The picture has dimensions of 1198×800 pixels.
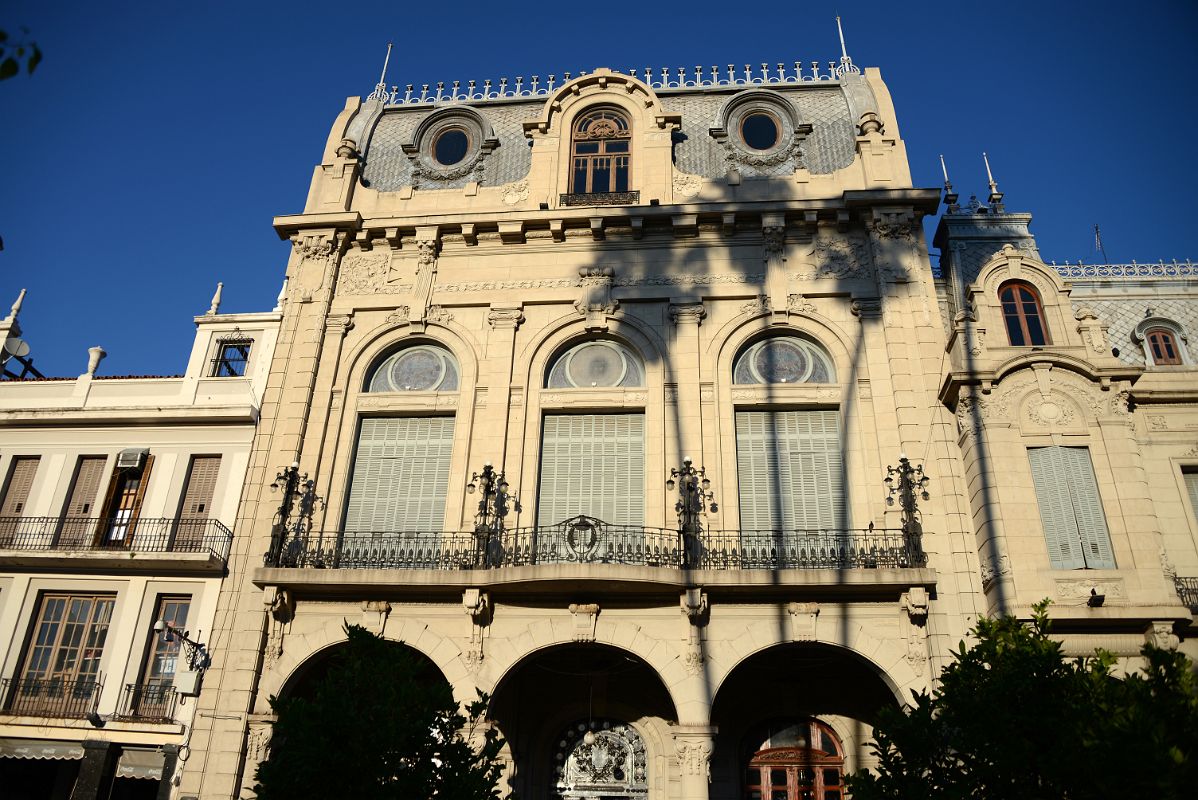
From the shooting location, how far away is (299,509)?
1855cm

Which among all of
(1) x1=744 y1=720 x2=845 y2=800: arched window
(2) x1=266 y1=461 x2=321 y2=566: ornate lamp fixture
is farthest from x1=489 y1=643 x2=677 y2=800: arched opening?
(2) x1=266 y1=461 x2=321 y2=566: ornate lamp fixture

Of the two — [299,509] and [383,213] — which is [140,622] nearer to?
[299,509]

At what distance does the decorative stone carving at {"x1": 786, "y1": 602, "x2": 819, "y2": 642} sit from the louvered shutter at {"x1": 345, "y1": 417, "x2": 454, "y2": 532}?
7339 millimetres

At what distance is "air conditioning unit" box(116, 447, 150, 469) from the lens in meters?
20.0

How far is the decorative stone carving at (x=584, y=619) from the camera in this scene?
16359mm

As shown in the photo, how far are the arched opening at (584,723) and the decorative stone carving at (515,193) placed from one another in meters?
10.8

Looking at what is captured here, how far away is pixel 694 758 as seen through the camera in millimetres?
15391

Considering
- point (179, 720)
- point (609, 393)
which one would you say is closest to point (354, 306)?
point (609, 393)

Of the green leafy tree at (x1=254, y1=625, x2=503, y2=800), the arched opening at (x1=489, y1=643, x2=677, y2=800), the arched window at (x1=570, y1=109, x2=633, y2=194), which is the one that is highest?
the arched window at (x1=570, y1=109, x2=633, y2=194)

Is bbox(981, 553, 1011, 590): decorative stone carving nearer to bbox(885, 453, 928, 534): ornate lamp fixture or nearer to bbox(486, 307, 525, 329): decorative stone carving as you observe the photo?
bbox(885, 453, 928, 534): ornate lamp fixture

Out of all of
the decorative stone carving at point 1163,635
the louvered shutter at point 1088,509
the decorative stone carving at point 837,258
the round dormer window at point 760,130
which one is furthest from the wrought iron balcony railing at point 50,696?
the decorative stone carving at point 1163,635

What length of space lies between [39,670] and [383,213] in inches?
500

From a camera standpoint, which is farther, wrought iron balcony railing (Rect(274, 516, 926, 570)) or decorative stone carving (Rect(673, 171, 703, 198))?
decorative stone carving (Rect(673, 171, 703, 198))

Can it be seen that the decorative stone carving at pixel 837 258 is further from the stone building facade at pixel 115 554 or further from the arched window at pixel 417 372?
the stone building facade at pixel 115 554
